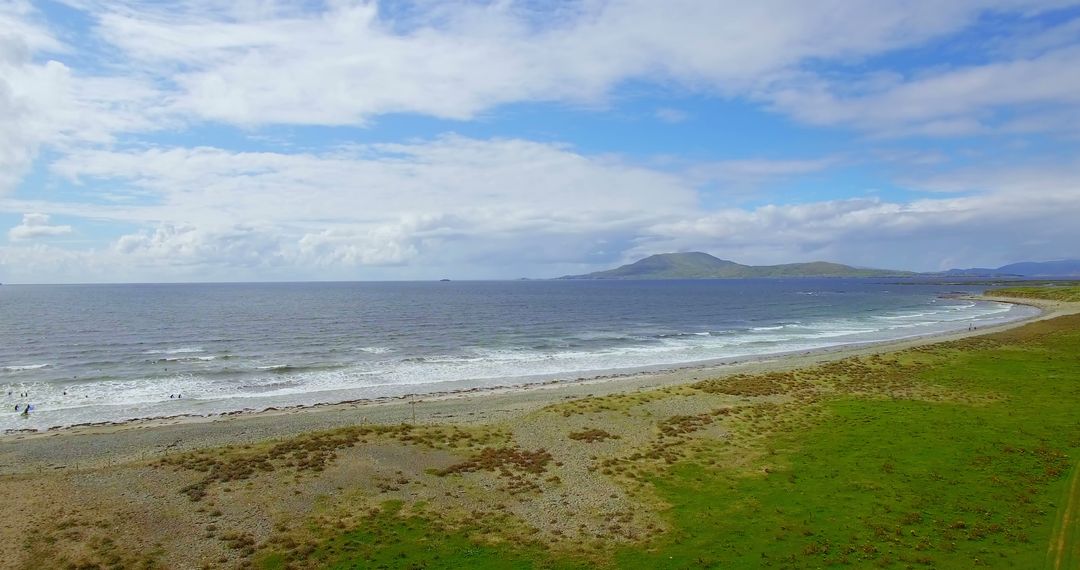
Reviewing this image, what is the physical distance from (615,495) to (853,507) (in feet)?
27.8

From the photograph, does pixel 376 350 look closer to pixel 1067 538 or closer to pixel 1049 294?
pixel 1067 538

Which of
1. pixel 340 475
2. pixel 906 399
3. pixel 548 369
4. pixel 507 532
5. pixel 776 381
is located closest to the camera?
pixel 507 532

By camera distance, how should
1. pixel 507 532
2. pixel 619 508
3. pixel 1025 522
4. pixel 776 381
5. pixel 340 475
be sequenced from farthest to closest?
pixel 776 381
pixel 340 475
pixel 619 508
pixel 507 532
pixel 1025 522

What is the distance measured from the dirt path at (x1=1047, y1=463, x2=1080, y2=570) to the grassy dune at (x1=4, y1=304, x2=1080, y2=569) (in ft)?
0.22

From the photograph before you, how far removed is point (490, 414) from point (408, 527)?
17.2 m

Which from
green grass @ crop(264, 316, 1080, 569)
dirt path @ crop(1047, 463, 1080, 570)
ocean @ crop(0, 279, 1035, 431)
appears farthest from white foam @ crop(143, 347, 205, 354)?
dirt path @ crop(1047, 463, 1080, 570)

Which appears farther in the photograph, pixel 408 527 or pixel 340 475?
pixel 340 475

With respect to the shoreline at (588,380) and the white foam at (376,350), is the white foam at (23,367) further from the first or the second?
the white foam at (376,350)

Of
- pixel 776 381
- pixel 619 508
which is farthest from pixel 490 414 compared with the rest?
pixel 776 381

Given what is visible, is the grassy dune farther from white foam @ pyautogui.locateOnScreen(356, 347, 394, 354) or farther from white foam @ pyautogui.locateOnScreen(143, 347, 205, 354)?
white foam @ pyautogui.locateOnScreen(143, 347, 205, 354)

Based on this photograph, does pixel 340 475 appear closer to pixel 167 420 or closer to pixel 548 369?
pixel 167 420

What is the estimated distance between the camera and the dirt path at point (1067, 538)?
52.3ft

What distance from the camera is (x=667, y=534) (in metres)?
19.0

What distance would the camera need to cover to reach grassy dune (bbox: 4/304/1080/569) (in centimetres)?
1780
